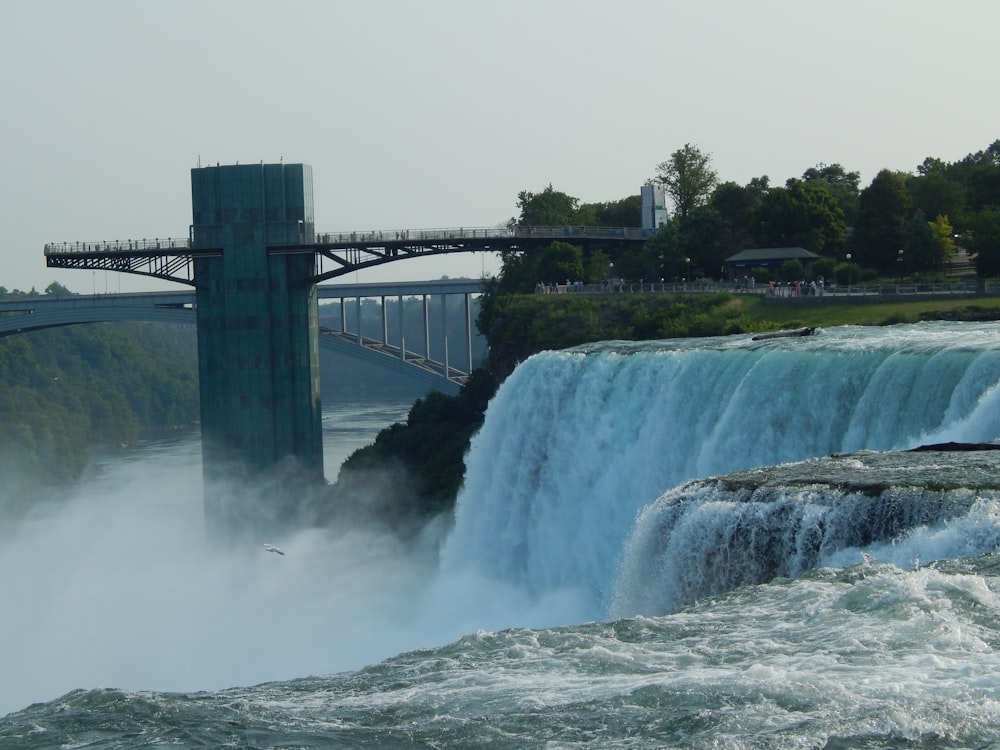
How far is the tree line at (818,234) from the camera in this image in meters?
46.3

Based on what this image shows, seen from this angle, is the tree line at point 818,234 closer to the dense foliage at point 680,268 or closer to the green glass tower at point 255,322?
the dense foliage at point 680,268

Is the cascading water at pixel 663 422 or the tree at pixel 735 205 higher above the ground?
the tree at pixel 735 205

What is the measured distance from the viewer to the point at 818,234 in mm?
49406

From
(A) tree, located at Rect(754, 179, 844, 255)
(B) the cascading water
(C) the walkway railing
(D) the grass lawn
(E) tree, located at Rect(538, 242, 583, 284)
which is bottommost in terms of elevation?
(B) the cascading water

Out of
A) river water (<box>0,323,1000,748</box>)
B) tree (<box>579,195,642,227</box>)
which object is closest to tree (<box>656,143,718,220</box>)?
tree (<box>579,195,642,227</box>)

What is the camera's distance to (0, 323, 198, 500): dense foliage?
74625 millimetres

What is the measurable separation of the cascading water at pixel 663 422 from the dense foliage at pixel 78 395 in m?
42.8

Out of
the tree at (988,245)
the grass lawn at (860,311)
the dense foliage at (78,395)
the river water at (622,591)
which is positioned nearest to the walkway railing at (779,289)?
the grass lawn at (860,311)

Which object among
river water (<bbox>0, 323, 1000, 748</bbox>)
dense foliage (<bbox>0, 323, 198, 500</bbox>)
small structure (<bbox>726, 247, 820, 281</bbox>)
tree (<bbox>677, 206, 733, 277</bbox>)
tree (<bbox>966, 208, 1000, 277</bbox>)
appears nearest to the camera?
river water (<bbox>0, 323, 1000, 748</bbox>)

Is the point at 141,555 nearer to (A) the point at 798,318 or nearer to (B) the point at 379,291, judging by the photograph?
(B) the point at 379,291

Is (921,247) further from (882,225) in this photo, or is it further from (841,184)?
(841,184)

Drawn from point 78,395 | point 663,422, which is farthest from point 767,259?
point 78,395

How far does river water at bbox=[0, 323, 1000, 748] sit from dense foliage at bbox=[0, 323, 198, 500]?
2711 cm

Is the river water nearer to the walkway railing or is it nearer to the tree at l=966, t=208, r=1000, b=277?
the walkway railing
